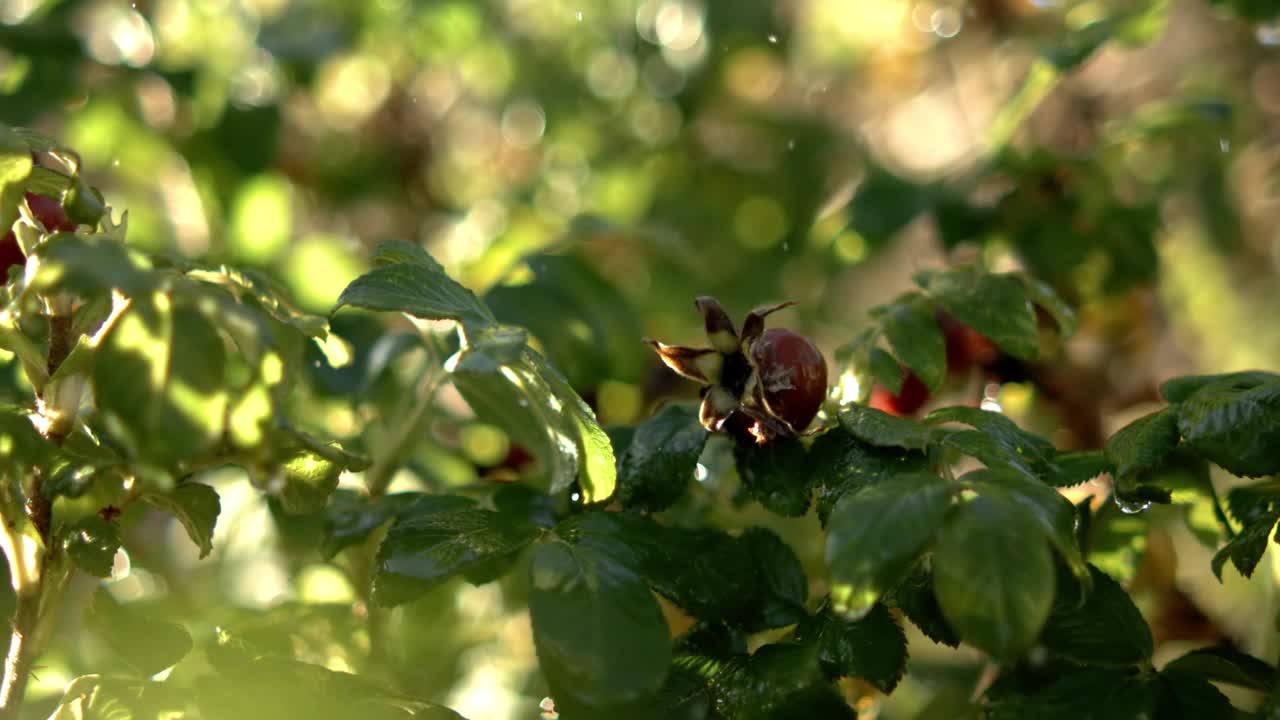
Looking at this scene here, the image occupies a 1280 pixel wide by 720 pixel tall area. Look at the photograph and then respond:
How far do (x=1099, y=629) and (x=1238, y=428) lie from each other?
5.3 inches

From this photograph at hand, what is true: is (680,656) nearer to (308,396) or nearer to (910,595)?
(910,595)

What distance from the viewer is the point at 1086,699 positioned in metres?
0.57

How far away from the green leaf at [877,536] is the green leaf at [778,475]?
0.45 feet

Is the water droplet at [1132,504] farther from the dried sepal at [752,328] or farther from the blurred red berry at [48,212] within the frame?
the blurred red berry at [48,212]

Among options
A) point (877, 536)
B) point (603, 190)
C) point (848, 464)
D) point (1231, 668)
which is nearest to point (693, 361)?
point (848, 464)

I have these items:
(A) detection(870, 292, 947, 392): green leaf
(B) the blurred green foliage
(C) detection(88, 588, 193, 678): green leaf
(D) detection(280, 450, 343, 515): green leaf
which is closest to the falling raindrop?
(B) the blurred green foliage

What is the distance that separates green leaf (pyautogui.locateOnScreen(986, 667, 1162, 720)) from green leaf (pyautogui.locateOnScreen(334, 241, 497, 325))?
1.15 feet

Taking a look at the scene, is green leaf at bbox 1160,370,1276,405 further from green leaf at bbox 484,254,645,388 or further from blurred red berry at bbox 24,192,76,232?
blurred red berry at bbox 24,192,76,232

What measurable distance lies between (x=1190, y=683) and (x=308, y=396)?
0.77 m

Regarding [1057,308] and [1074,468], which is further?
[1057,308]

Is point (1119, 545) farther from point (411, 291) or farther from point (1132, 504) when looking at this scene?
point (411, 291)

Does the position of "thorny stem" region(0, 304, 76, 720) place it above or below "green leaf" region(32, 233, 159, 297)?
below

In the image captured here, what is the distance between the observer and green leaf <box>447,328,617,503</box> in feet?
1.80

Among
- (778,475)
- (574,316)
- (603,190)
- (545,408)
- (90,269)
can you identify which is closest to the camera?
(90,269)
